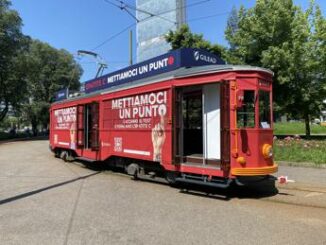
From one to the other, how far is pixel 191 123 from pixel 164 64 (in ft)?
6.39

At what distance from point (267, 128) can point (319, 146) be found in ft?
26.5

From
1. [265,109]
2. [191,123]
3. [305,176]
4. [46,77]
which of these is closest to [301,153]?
[305,176]

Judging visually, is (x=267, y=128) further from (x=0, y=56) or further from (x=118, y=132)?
(x=0, y=56)

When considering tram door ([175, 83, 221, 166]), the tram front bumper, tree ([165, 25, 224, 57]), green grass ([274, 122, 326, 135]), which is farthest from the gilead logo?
green grass ([274, 122, 326, 135])

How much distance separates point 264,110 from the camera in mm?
9211

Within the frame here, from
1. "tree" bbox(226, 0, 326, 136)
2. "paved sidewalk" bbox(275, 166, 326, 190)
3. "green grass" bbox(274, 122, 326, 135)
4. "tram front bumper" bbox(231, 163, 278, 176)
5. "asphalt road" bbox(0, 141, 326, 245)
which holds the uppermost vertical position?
"tree" bbox(226, 0, 326, 136)

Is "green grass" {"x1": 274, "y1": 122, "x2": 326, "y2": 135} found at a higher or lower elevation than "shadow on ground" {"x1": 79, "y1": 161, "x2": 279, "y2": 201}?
higher

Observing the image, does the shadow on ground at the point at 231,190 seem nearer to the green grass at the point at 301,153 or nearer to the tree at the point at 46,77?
the green grass at the point at 301,153

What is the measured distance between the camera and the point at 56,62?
61156mm

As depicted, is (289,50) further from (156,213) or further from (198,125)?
(156,213)

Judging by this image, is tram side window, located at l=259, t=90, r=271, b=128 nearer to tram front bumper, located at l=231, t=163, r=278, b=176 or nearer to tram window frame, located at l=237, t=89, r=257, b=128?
tram window frame, located at l=237, t=89, r=257, b=128

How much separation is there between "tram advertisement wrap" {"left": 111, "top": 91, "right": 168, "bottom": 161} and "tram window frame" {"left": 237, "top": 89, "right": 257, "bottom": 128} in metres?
2.16

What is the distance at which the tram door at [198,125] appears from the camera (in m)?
9.33

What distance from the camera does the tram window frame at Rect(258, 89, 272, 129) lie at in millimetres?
9039
